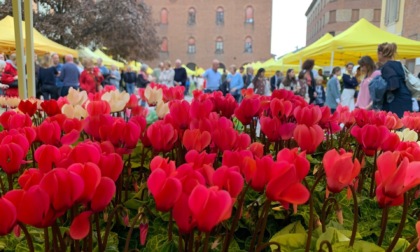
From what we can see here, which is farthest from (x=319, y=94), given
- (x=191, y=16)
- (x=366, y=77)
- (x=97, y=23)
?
(x=191, y=16)

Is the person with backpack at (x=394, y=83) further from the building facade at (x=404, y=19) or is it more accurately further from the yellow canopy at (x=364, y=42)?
the building facade at (x=404, y=19)

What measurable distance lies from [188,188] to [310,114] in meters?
0.79

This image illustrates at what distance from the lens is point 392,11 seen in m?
19.9

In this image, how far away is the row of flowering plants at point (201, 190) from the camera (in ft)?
2.21

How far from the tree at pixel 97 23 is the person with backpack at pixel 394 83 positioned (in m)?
15.8

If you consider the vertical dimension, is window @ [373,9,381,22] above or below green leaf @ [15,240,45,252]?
above

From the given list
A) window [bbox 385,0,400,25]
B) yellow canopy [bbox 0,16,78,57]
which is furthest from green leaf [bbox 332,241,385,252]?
window [bbox 385,0,400,25]

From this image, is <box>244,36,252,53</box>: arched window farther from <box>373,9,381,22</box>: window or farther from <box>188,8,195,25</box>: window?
<box>373,9,381,22</box>: window

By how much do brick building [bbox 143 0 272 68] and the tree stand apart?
2002 cm

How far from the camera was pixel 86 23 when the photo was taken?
2089 centimetres

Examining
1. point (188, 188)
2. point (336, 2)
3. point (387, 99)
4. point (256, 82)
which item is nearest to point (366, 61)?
point (387, 99)

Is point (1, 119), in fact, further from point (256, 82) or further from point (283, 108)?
point (256, 82)

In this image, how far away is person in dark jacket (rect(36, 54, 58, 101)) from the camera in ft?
29.0

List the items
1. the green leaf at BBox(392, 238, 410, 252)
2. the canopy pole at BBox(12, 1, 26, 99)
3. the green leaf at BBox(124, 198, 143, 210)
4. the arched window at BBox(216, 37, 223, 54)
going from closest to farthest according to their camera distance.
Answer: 1. the green leaf at BBox(392, 238, 410, 252)
2. the green leaf at BBox(124, 198, 143, 210)
3. the canopy pole at BBox(12, 1, 26, 99)
4. the arched window at BBox(216, 37, 223, 54)
